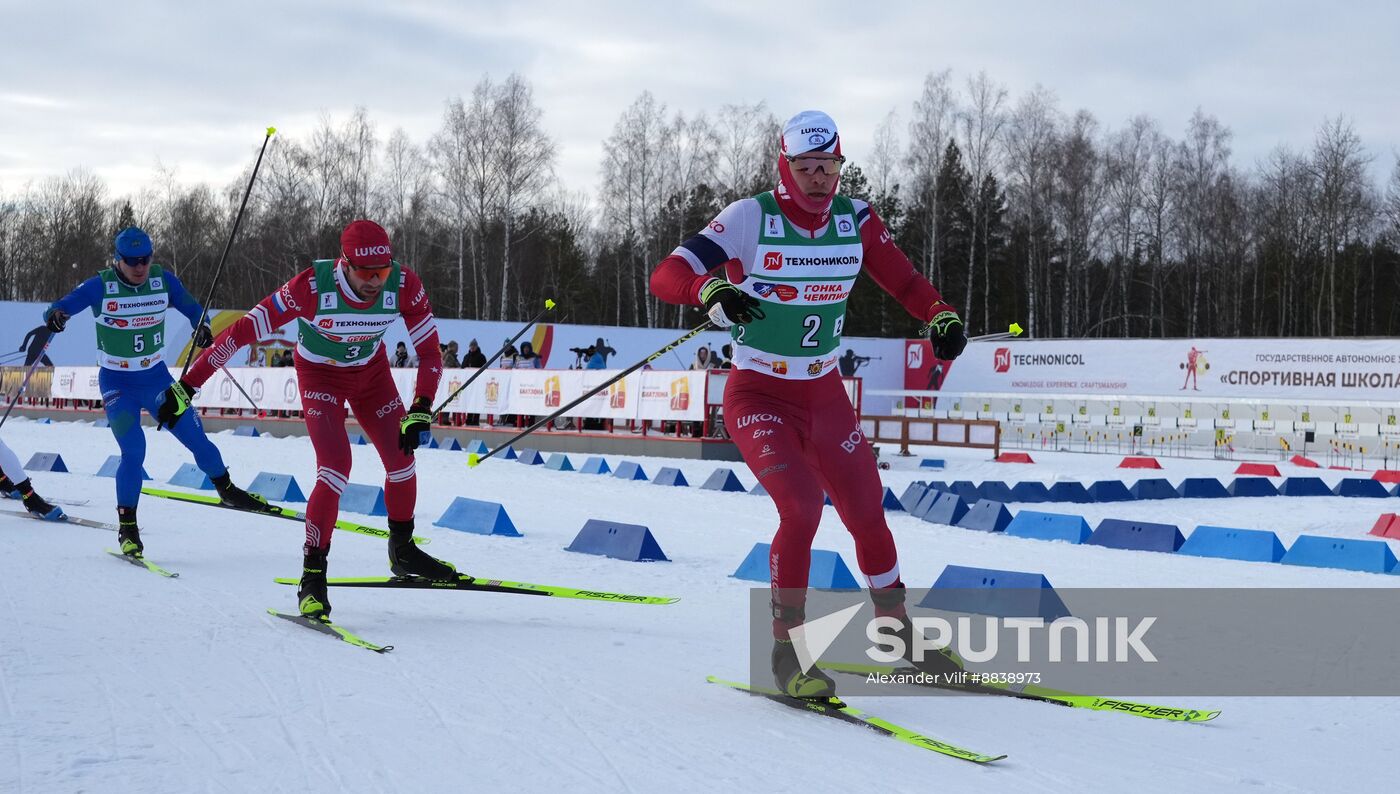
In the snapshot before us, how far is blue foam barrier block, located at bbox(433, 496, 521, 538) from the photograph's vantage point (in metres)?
8.93

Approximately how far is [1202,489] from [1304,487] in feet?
4.22

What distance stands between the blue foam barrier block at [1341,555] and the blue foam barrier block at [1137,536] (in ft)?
2.48

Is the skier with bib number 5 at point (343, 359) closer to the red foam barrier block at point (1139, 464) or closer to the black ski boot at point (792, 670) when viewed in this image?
the black ski boot at point (792, 670)

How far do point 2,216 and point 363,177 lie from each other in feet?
93.2

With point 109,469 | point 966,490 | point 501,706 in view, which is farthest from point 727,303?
point 109,469

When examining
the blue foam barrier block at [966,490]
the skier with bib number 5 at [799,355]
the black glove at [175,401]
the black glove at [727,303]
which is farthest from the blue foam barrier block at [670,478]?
the black glove at [727,303]

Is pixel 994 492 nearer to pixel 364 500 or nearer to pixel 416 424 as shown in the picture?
pixel 364 500

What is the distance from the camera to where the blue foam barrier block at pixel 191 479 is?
1240 cm

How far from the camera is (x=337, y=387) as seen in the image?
5.79 meters

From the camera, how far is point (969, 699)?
4.03m

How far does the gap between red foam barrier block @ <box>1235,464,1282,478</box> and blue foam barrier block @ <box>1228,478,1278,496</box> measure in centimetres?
294

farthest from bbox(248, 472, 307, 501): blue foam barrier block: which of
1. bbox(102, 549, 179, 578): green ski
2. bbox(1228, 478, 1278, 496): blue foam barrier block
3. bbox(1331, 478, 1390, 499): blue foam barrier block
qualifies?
bbox(1331, 478, 1390, 499): blue foam barrier block

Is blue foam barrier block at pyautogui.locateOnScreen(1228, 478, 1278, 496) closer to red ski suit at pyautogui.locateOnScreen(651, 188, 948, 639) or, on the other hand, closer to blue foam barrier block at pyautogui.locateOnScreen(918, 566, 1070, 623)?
blue foam barrier block at pyautogui.locateOnScreen(918, 566, 1070, 623)

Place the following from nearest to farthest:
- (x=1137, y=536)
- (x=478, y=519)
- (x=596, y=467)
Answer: (x=1137, y=536) → (x=478, y=519) → (x=596, y=467)
